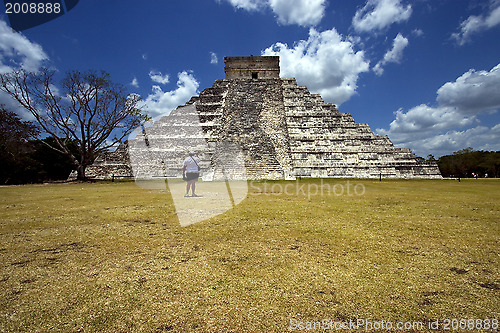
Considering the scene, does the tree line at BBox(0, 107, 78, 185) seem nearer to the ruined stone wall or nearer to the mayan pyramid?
the mayan pyramid

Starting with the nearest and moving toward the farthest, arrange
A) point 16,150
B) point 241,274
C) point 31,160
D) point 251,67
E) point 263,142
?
point 241,274 < point 263,142 < point 16,150 < point 31,160 < point 251,67

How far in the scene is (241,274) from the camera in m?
2.50

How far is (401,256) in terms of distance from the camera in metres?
3.00

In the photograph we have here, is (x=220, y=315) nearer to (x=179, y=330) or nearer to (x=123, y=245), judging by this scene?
(x=179, y=330)

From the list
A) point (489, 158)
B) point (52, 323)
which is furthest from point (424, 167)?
point (489, 158)

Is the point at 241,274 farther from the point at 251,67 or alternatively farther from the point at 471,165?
the point at 471,165

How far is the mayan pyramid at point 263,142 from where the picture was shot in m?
18.1

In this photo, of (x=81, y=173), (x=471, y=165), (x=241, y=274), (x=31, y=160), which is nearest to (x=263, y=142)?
(x=81, y=173)

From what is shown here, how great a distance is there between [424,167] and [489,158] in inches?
1276

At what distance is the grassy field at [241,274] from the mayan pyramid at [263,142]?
1226cm

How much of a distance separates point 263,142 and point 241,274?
57.7ft

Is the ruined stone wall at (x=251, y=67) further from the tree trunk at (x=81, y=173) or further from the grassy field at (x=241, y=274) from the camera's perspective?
the grassy field at (x=241, y=274)

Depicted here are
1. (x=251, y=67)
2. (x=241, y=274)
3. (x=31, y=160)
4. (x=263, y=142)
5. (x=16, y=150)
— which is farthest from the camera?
(x=251, y=67)

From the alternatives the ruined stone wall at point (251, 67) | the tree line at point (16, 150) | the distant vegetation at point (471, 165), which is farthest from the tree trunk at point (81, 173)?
the distant vegetation at point (471, 165)
